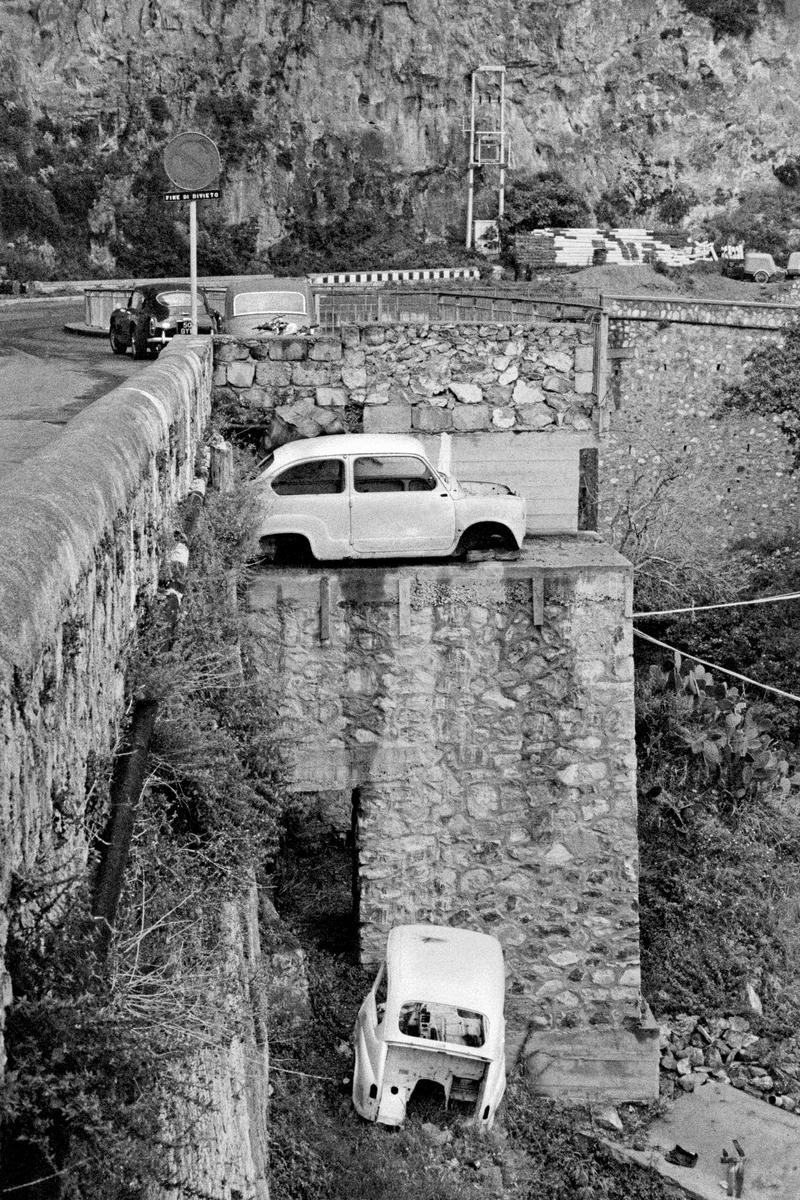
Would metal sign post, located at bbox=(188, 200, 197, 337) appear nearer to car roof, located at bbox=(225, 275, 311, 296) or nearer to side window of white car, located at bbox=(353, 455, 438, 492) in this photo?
side window of white car, located at bbox=(353, 455, 438, 492)

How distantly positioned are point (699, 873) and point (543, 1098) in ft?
12.9

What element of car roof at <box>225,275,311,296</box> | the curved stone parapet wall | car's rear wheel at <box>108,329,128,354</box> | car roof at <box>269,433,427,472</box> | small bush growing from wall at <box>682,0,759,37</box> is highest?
small bush growing from wall at <box>682,0,759,37</box>

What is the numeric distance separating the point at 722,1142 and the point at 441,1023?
260 centimetres

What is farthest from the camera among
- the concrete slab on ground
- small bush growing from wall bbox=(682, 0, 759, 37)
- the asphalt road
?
small bush growing from wall bbox=(682, 0, 759, 37)

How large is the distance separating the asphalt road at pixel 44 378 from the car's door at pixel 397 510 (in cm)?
214

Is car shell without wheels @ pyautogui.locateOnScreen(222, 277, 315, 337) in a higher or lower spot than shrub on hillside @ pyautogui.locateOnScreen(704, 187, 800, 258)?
higher

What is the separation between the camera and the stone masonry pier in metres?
10.0

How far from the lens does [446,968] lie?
29.7 ft

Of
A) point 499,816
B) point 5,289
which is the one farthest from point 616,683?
point 5,289

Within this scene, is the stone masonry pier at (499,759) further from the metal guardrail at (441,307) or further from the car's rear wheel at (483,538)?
the metal guardrail at (441,307)

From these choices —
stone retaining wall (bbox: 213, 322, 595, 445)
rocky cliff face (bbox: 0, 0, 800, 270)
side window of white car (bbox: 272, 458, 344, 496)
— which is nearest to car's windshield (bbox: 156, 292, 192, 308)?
stone retaining wall (bbox: 213, 322, 595, 445)

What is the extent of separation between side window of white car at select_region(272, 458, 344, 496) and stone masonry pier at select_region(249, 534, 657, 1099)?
26.9 inches

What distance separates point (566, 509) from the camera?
1259 cm

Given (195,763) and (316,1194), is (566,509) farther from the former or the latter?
(195,763)
